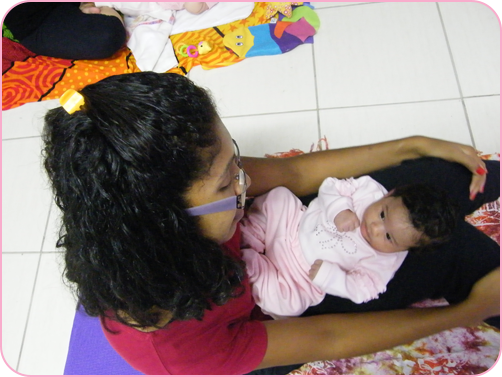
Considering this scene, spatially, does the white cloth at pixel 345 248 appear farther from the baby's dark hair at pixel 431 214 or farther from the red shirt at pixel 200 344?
the red shirt at pixel 200 344

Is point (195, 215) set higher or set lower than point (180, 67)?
higher

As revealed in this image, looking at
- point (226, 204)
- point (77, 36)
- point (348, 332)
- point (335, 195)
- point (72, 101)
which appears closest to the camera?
point (72, 101)

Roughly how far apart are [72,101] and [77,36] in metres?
1.66

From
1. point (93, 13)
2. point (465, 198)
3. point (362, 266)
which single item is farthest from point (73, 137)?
point (93, 13)

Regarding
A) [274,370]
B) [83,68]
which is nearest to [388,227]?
[274,370]

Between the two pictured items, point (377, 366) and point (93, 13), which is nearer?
point (377, 366)

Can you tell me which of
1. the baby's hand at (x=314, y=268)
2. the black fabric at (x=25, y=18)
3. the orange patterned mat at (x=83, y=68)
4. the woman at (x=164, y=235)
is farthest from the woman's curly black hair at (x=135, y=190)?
the black fabric at (x=25, y=18)

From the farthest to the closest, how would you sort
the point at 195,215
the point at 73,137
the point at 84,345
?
the point at 84,345 → the point at 195,215 → the point at 73,137

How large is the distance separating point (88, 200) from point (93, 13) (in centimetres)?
184

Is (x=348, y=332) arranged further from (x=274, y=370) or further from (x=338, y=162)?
(x=338, y=162)

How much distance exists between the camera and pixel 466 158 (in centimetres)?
115

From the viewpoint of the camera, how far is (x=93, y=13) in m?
2.02

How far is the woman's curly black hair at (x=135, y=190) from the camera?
575 mm

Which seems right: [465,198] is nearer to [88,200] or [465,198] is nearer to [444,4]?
[88,200]
